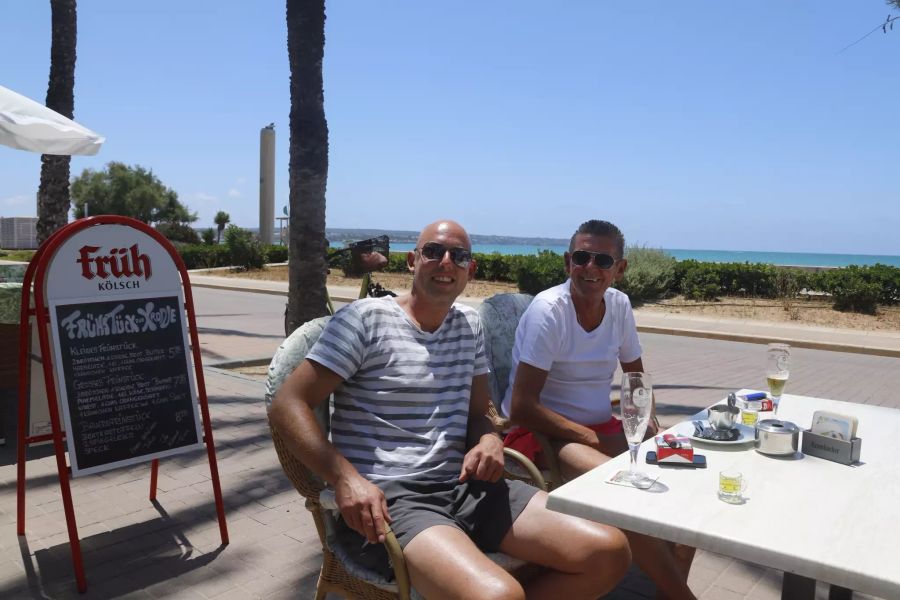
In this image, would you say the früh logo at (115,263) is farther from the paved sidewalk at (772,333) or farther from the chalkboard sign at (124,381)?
the paved sidewalk at (772,333)

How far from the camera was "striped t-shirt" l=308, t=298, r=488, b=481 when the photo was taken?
251 centimetres

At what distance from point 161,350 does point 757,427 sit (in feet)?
9.21

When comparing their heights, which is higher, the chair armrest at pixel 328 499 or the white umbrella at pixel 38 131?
the white umbrella at pixel 38 131

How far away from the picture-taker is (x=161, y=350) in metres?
3.65

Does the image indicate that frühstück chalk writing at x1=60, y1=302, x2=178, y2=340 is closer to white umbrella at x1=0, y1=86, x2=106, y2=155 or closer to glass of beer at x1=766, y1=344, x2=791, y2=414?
white umbrella at x1=0, y1=86, x2=106, y2=155

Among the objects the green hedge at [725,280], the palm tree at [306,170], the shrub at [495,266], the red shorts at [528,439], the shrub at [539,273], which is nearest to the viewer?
the red shorts at [528,439]

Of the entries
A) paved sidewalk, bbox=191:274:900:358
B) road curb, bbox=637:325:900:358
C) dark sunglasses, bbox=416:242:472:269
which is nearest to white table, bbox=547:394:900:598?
dark sunglasses, bbox=416:242:472:269

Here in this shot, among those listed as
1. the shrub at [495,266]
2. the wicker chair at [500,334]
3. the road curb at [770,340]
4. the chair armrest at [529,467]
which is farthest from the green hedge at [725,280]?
the chair armrest at [529,467]

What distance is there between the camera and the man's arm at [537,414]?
10.2ft

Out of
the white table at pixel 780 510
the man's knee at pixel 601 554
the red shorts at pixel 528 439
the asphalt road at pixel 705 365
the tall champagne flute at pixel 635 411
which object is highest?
the tall champagne flute at pixel 635 411

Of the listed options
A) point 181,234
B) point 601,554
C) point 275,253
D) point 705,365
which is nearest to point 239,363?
point 705,365

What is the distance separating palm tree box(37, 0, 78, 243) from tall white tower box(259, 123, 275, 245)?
30733mm

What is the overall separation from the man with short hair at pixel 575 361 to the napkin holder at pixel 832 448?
0.85 metres

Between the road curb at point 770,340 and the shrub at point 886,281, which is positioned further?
the shrub at point 886,281
